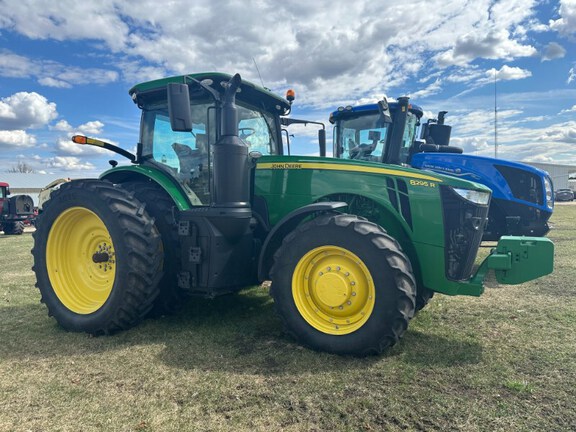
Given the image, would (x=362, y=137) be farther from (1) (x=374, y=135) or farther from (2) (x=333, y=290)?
(2) (x=333, y=290)

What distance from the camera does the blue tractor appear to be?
7102mm

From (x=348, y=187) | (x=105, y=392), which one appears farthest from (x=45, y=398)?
(x=348, y=187)

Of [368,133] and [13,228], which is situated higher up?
[368,133]

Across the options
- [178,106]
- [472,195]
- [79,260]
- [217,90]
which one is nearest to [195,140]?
[217,90]

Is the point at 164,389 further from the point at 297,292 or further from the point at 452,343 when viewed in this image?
the point at 452,343

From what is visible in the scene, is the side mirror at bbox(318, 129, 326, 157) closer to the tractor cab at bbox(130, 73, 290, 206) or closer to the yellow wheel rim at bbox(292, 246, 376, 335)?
the tractor cab at bbox(130, 73, 290, 206)

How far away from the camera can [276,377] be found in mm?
3080

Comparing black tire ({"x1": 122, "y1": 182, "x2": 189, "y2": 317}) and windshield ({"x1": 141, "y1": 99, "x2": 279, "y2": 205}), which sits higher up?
windshield ({"x1": 141, "y1": 99, "x2": 279, "y2": 205})

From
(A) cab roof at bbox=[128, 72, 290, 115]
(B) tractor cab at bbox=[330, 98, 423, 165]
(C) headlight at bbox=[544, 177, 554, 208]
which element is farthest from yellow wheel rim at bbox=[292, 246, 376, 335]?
(C) headlight at bbox=[544, 177, 554, 208]

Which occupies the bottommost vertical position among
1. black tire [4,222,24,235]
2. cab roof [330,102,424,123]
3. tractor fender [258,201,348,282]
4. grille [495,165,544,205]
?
black tire [4,222,24,235]

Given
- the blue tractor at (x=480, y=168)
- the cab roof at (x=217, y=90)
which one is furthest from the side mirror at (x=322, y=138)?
the blue tractor at (x=480, y=168)

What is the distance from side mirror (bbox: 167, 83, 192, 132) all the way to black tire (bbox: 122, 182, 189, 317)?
100 cm

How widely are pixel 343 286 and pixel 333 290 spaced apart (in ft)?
0.31

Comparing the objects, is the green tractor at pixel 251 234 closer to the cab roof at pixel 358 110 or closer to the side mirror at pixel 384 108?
the side mirror at pixel 384 108
